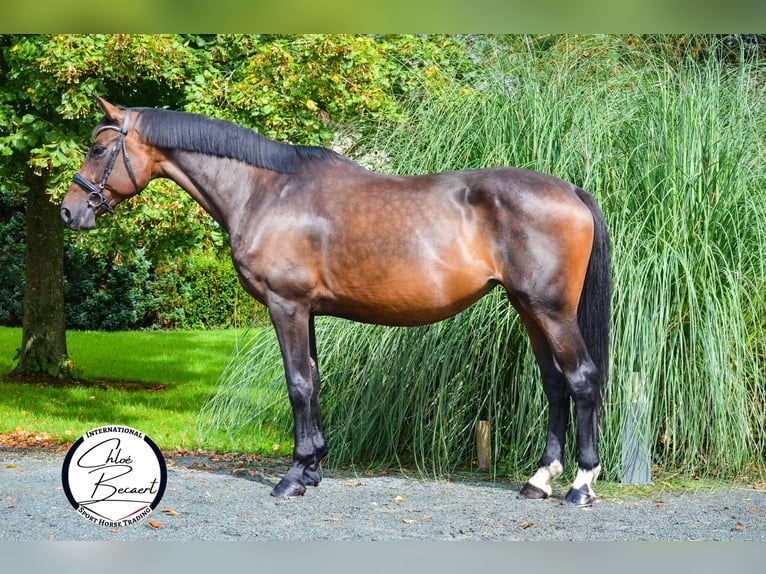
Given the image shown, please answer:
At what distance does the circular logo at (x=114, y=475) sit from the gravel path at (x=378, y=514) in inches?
3.1

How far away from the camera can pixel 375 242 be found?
4461 millimetres

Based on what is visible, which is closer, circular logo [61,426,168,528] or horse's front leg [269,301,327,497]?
circular logo [61,426,168,528]

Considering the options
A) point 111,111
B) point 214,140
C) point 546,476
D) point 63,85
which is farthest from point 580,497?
point 63,85

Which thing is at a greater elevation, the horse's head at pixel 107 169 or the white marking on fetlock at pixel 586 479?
the horse's head at pixel 107 169

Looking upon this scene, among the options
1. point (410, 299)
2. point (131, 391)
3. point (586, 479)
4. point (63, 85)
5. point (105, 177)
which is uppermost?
point (63, 85)

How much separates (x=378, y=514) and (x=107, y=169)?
2.30m

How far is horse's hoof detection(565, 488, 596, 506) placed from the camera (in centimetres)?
437

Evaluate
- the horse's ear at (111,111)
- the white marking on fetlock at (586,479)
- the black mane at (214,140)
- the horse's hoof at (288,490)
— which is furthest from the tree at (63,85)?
the white marking on fetlock at (586,479)

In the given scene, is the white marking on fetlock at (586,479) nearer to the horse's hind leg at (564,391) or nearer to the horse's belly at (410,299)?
the horse's hind leg at (564,391)

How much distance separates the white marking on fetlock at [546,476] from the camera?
4.54 m

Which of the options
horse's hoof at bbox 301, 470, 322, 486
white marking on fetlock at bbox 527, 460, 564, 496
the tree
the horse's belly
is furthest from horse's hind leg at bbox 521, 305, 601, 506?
the tree

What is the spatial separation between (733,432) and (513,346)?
4.39 feet

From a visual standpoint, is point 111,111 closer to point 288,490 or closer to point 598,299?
point 288,490

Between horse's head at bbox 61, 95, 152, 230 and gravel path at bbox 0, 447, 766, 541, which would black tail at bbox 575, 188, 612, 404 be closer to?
gravel path at bbox 0, 447, 766, 541
